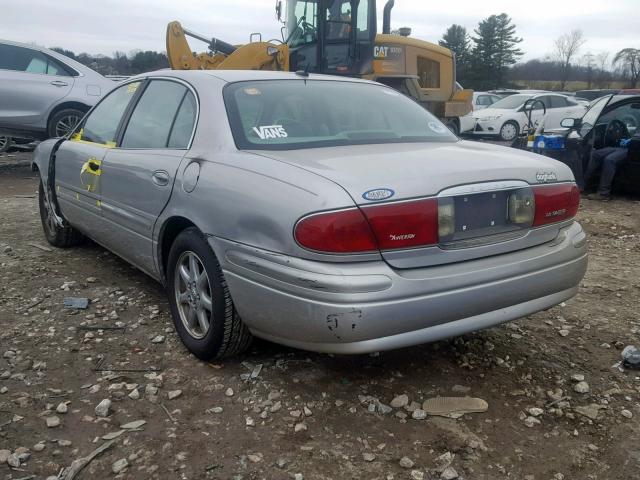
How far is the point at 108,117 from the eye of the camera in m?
4.41

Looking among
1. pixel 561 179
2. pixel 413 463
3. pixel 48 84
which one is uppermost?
pixel 48 84

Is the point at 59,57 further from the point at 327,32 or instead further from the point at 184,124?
the point at 184,124

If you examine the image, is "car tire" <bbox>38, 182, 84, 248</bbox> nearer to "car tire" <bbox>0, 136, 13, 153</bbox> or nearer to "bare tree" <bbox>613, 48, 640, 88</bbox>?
"car tire" <bbox>0, 136, 13, 153</bbox>

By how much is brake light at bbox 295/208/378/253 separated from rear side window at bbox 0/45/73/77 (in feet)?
29.3

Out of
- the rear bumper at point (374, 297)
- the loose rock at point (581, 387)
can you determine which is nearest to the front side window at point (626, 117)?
the loose rock at point (581, 387)

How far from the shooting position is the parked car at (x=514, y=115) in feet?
57.6

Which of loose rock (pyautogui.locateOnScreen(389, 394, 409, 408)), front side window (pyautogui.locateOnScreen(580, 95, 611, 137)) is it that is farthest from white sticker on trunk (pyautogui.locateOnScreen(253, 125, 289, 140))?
front side window (pyautogui.locateOnScreen(580, 95, 611, 137))

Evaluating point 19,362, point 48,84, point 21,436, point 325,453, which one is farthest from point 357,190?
point 48,84

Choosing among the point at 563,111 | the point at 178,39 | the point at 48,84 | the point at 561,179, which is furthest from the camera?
the point at 563,111

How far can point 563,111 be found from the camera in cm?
1873

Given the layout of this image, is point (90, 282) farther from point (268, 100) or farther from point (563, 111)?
point (563, 111)

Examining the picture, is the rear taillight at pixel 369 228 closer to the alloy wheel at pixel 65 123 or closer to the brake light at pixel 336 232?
the brake light at pixel 336 232

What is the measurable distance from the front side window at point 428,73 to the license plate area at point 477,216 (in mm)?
11753

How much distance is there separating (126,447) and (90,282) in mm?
2272
